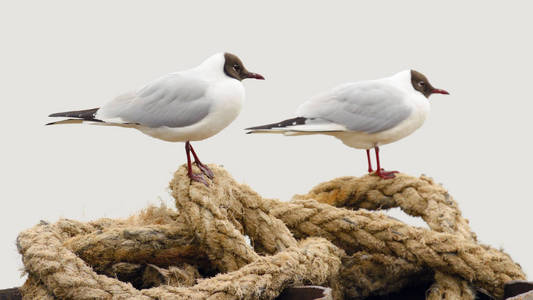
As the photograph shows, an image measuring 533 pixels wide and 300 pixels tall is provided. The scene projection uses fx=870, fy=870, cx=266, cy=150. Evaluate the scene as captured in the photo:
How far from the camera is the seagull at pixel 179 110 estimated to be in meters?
3.55

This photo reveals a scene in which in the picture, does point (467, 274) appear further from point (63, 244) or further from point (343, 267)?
point (63, 244)

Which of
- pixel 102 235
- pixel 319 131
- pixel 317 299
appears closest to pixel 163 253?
pixel 102 235

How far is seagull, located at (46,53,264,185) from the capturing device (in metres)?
3.55

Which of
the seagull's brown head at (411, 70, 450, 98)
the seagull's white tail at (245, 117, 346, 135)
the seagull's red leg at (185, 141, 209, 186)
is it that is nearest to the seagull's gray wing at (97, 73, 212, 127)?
the seagull's red leg at (185, 141, 209, 186)

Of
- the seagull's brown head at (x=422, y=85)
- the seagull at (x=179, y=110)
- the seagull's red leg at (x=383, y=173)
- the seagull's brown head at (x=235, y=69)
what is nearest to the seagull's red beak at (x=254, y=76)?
the seagull's brown head at (x=235, y=69)

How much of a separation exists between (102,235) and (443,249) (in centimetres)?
140

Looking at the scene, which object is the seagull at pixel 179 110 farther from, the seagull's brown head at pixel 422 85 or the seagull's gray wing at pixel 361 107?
the seagull's brown head at pixel 422 85

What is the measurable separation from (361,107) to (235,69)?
0.82m

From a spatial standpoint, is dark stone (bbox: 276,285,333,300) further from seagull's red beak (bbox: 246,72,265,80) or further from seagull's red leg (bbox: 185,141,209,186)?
seagull's red beak (bbox: 246,72,265,80)

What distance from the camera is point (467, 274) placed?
11.7 ft

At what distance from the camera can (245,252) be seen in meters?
3.40

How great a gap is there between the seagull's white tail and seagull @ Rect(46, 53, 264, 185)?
1.43ft

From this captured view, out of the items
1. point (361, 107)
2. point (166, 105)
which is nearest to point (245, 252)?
point (166, 105)

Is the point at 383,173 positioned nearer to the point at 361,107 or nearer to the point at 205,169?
the point at 361,107
